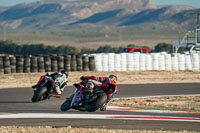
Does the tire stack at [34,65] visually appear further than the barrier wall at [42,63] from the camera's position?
Yes

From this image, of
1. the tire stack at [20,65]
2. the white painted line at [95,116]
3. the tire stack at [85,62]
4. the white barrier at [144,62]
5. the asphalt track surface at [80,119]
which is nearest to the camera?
the asphalt track surface at [80,119]

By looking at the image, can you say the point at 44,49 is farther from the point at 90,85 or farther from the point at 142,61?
the point at 90,85

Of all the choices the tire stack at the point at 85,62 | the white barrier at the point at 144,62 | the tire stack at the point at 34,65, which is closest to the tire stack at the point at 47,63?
the tire stack at the point at 34,65

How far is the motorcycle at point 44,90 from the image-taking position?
13.8m

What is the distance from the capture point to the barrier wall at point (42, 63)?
23.9 meters

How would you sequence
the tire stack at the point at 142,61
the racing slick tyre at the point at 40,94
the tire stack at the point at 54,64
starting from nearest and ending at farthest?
the racing slick tyre at the point at 40,94
the tire stack at the point at 54,64
the tire stack at the point at 142,61

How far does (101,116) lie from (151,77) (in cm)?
1357

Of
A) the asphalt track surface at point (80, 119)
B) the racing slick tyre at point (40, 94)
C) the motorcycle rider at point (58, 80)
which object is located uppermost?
the motorcycle rider at point (58, 80)

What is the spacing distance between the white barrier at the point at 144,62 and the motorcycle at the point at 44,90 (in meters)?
11.3

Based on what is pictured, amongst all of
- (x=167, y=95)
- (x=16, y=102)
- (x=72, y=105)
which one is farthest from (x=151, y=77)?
(x=72, y=105)

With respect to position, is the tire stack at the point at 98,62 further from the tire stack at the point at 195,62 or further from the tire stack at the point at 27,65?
the tire stack at the point at 195,62

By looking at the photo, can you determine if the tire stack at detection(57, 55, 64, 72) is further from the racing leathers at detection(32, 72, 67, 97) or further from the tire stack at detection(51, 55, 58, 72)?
the racing leathers at detection(32, 72, 67, 97)

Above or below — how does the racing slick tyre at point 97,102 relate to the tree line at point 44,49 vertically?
below

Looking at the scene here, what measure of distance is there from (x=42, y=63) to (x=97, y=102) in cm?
1405
